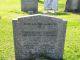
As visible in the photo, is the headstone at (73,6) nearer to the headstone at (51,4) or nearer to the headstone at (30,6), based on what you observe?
the headstone at (51,4)

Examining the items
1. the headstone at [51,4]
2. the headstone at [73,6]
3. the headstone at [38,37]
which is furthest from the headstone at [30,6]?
the headstone at [38,37]

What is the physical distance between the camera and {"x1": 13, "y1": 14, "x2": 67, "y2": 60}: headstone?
21.0ft

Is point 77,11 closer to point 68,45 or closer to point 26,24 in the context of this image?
point 68,45

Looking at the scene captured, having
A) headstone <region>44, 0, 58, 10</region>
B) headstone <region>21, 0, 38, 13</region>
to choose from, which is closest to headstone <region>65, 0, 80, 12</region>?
headstone <region>44, 0, 58, 10</region>

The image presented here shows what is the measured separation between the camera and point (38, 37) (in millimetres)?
6648

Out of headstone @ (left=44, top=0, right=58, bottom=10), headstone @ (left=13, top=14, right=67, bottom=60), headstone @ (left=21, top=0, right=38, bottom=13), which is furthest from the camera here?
headstone @ (left=44, top=0, right=58, bottom=10)

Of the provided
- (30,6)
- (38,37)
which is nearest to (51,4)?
(30,6)

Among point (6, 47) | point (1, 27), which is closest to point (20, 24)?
point (6, 47)

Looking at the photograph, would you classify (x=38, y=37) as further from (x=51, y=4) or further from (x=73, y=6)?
(x=73, y=6)

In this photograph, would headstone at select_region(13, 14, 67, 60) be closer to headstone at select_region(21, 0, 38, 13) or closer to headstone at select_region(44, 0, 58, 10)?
headstone at select_region(21, 0, 38, 13)

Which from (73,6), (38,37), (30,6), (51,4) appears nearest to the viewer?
(38,37)

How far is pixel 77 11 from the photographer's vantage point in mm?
16625

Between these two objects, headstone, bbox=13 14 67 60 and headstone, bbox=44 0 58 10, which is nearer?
headstone, bbox=13 14 67 60

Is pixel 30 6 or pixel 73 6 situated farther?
pixel 73 6
